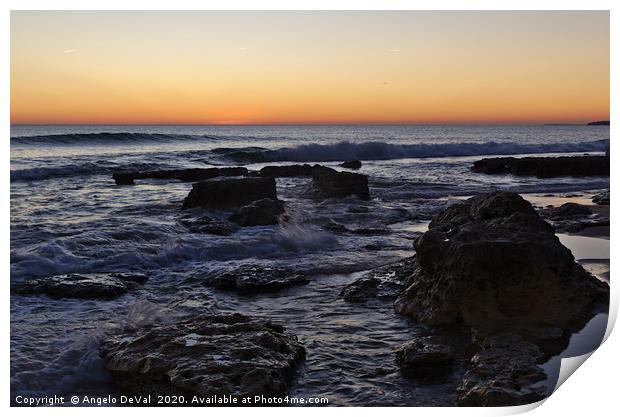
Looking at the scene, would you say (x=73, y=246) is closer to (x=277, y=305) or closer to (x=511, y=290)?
(x=277, y=305)

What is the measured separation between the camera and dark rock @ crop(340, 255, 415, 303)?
6020mm

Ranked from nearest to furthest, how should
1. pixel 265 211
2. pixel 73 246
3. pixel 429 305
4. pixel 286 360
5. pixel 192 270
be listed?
pixel 286 360
pixel 429 305
pixel 192 270
pixel 73 246
pixel 265 211

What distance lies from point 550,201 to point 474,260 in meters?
9.39

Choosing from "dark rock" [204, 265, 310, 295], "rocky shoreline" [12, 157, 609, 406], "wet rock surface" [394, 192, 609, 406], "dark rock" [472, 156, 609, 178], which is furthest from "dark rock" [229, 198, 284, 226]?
"dark rock" [472, 156, 609, 178]

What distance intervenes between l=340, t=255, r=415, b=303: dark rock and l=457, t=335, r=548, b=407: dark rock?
5.31 ft

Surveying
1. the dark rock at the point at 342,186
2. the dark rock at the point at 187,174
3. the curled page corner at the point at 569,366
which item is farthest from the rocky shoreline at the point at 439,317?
the dark rock at the point at 187,174

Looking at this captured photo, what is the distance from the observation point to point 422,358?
440 centimetres

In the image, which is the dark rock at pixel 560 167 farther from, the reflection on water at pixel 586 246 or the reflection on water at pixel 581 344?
the reflection on water at pixel 581 344

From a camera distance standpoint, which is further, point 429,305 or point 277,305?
point 277,305

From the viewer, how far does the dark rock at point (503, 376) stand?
12.6 feet

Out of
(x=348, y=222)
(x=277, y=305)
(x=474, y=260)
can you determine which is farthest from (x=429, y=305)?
(x=348, y=222)

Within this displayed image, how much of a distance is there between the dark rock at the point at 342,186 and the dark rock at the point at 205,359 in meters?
9.14
